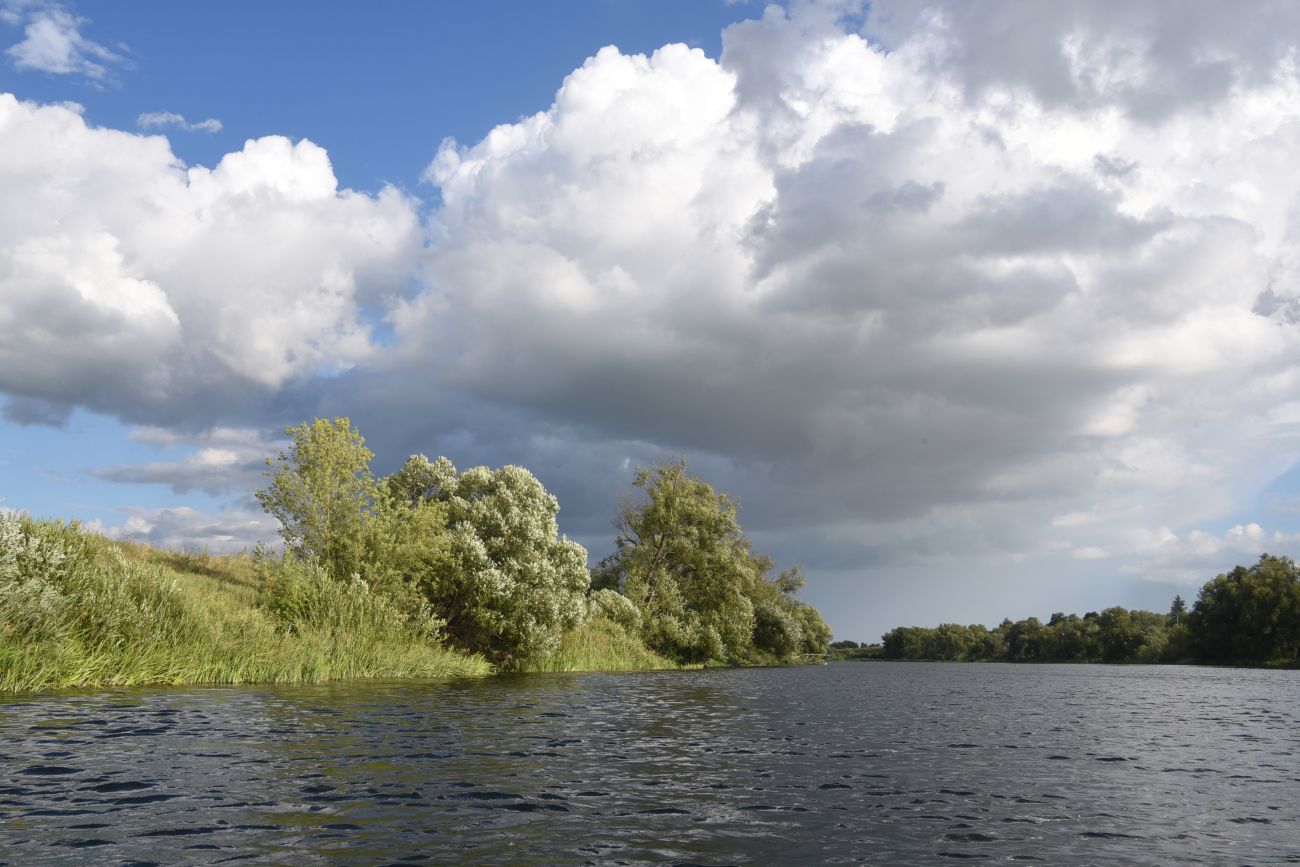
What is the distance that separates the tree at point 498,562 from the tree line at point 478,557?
0.30 ft

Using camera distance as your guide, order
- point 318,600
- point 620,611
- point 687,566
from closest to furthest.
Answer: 1. point 318,600
2. point 620,611
3. point 687,566

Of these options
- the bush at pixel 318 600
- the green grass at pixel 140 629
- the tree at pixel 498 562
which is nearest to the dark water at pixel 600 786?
the green grass at pixel 140 629

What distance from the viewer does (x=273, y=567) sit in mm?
46938

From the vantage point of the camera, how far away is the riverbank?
27938 mm

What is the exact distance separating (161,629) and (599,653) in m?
40.5

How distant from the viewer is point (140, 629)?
32.0 meters

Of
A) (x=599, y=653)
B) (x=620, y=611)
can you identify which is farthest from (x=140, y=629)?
(x=620, y=611)

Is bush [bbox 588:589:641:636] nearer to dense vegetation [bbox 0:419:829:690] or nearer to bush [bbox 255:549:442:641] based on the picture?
dense vegetation [bbox 0:419:829:690]

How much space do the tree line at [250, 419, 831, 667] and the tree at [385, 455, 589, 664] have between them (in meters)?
0.09

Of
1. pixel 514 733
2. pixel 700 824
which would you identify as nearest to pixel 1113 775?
pixel 700 824

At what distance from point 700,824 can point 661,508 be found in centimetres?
7661

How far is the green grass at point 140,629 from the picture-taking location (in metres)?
27.8

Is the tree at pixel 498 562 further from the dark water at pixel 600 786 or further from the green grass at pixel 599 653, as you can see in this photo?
the dark water at pixel 600 786

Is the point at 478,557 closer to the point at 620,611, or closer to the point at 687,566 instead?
the point at 620,611
